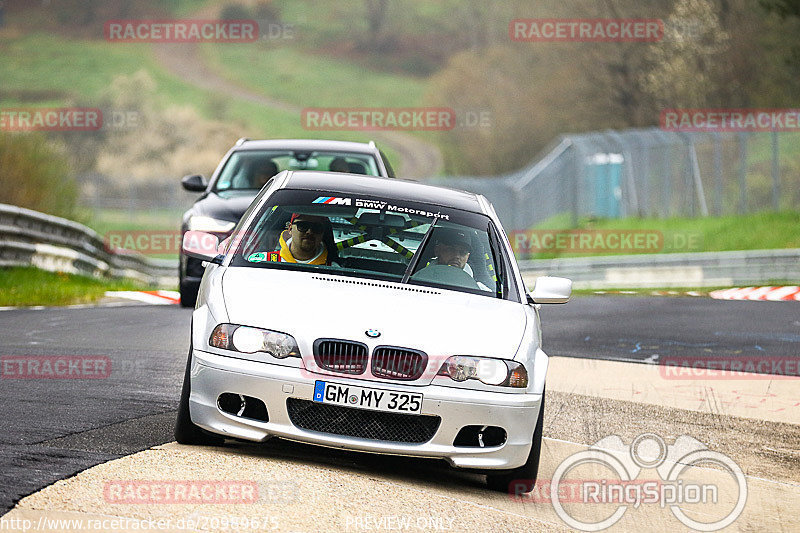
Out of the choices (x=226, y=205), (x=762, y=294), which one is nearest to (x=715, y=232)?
(x=762, y=294)

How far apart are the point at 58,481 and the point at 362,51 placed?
133 m

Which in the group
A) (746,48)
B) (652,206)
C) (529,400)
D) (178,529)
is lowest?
(178,529)

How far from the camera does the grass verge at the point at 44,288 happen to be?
56.5 feet

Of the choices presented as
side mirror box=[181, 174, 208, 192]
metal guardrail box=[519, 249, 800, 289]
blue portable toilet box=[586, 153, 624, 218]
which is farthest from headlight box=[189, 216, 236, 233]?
blue portable toilet box=[586, 153, 624, 218]

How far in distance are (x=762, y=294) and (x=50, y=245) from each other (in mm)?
11019

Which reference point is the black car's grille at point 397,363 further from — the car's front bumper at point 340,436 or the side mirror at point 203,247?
the side mirror at point 203,247

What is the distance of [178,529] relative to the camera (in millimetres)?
5445

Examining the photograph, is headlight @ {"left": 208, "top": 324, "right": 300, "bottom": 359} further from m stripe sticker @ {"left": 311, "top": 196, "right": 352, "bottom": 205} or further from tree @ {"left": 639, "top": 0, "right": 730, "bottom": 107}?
tree @ {"left": 639, "top": 0, "right": 730, "bottom": 107}

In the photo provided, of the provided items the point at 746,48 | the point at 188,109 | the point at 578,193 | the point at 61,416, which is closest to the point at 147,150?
the point at 188,109

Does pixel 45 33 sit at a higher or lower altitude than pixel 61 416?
higher

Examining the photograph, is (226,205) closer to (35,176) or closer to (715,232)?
(35,176)

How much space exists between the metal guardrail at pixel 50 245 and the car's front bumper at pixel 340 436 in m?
12.5

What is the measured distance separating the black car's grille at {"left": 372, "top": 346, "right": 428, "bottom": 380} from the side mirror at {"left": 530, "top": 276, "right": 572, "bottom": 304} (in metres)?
1.46

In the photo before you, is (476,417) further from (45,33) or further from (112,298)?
(45,33)
